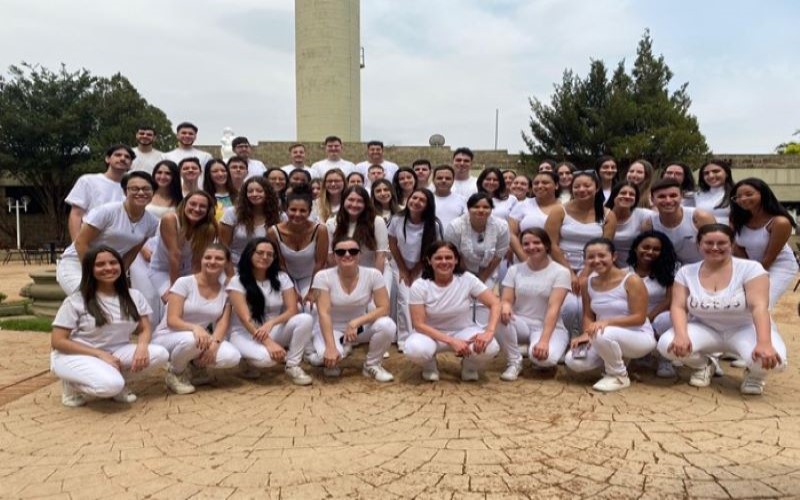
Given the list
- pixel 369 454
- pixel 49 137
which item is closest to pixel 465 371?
pixel 369 454

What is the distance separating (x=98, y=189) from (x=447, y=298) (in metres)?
3.45

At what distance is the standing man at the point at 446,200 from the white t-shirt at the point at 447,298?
1.41 meters

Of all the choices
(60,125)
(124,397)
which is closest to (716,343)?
(124,397)

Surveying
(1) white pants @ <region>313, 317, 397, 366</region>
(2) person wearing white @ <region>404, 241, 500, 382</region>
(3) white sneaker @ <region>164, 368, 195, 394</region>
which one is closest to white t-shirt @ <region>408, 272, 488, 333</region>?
(2) person wearing white @ <region>404, 241, 500, 382</region>

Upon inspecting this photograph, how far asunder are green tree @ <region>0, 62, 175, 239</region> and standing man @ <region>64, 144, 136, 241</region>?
2255 cm

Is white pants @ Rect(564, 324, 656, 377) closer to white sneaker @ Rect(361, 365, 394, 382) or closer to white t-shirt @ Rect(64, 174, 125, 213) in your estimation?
white sneaker @ Rect(361, 365, 394, 382)

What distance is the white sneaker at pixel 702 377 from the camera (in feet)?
15.3

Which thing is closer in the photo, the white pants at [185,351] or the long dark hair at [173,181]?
the white pants at [185,351]

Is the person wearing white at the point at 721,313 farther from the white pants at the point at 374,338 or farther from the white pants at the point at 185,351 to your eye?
the white pants at the point at 185,351

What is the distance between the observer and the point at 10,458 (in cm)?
333

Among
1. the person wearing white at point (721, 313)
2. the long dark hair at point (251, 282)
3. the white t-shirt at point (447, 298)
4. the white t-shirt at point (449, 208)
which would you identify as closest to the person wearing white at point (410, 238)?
the white t-shirt at point (449, 208)

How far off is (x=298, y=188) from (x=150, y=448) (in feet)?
10.0

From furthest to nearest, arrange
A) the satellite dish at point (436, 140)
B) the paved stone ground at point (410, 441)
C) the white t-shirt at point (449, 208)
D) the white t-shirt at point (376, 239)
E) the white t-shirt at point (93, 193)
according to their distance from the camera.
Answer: the satellite dish at point (436, 140) < the white t-shirt at point (449, 208) < the white t-shirt at point (376, 239) < the white t-shirt at point (93, 193) < the paved stone ground at point (410, 441)

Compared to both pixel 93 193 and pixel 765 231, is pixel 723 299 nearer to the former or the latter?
pixel 765 231
